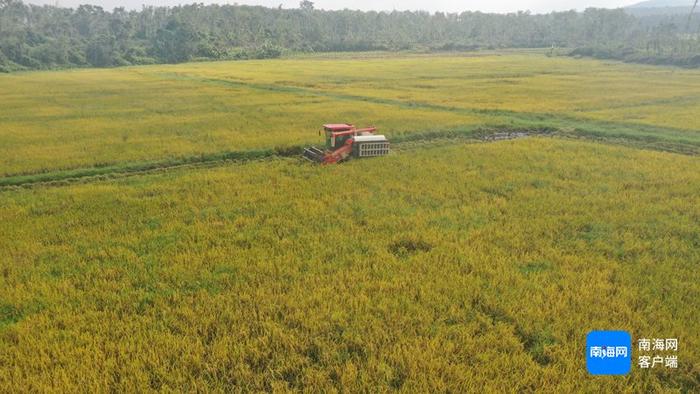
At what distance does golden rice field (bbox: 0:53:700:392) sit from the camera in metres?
5.67

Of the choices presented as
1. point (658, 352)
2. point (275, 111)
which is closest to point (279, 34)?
point (275, 111)

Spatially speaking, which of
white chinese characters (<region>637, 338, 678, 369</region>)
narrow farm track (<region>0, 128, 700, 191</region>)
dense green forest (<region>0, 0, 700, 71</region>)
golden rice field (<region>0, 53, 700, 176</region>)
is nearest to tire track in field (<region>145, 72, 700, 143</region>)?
golden rice field (<region>0, 53, 700, 176</region>)

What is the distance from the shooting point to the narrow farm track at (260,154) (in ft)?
48.9

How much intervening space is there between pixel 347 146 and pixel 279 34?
360ft

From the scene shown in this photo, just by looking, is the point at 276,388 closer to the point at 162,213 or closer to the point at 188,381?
the point at 188,381

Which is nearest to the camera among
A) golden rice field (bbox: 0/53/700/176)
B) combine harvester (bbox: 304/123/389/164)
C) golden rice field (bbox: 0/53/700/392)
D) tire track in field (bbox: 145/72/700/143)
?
golden rice field (bbox: 0/53/700/392)

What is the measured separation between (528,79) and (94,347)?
48271mm

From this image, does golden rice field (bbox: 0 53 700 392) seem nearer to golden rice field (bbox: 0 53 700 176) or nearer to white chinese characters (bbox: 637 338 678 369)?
white chinese characters (bbox: 637 338 678 369)

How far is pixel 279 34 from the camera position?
118 meters

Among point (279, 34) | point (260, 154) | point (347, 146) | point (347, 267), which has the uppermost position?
point (279, 34)

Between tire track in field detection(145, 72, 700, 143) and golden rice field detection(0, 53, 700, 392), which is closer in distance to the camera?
golden rice field detection(0, 53, 700, 392)

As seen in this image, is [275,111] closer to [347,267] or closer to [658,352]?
[347,267]

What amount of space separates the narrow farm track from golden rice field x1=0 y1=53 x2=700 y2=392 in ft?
1.10

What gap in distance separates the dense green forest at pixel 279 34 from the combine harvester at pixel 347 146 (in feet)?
218
